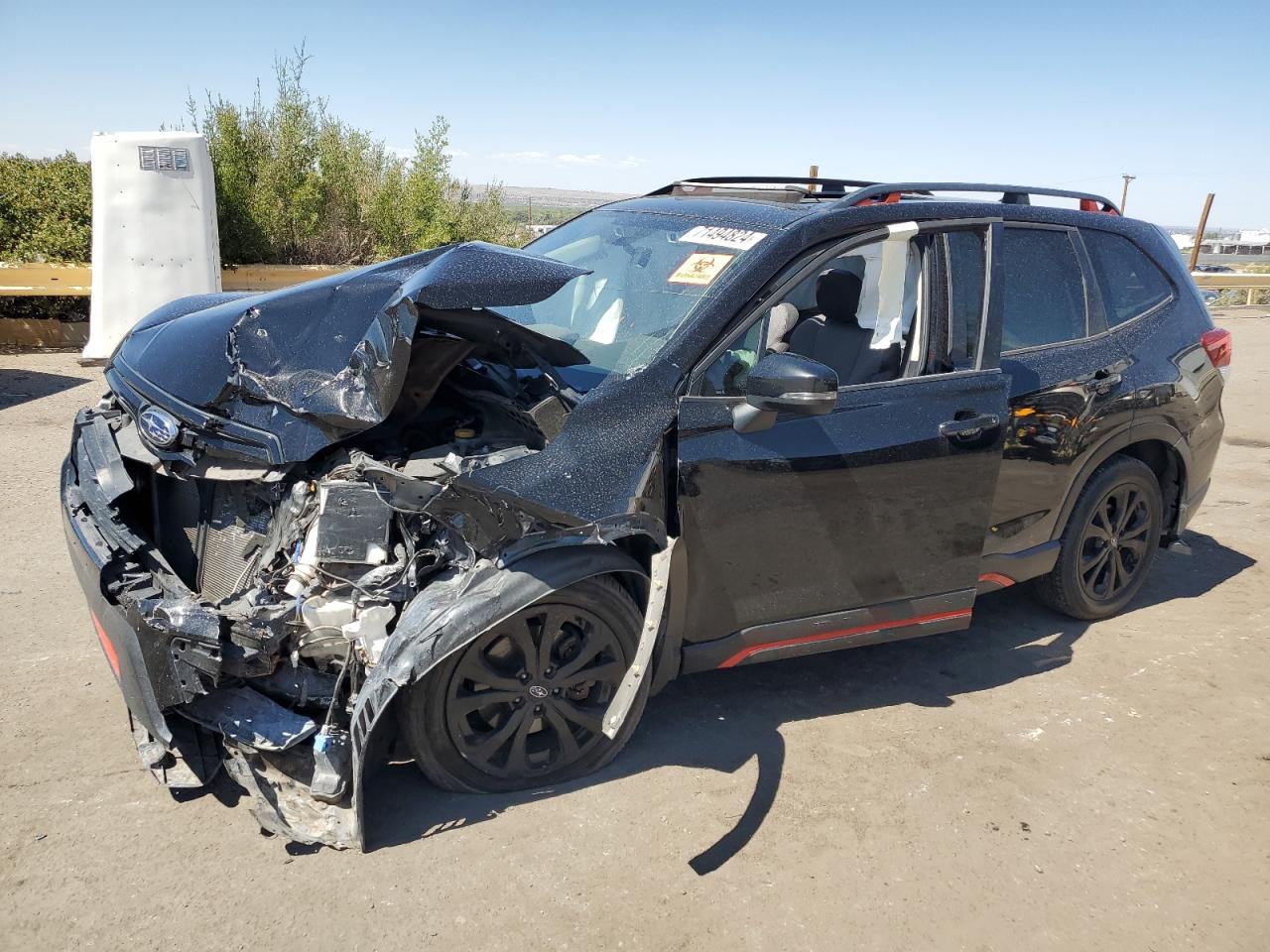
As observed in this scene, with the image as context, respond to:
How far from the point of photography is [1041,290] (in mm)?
4324

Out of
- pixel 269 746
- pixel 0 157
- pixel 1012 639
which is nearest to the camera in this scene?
pixel 269 746

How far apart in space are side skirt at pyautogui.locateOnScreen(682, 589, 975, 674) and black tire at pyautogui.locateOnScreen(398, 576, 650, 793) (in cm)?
34

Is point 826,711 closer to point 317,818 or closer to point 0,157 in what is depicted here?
point 317,818

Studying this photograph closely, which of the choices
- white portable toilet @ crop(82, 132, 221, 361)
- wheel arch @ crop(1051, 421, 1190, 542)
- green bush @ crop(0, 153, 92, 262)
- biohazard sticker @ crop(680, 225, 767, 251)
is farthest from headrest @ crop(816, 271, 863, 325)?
green bush @ crop(0, 153, 92, 262)

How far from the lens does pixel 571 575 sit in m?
3.12

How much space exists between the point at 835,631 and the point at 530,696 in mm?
1270

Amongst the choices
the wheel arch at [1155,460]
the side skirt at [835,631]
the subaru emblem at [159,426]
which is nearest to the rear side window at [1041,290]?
the wheel arch at [1155,460]

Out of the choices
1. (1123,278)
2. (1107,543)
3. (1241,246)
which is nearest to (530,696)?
(1107,543)

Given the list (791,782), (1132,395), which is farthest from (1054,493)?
(791,782)

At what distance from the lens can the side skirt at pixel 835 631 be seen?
143 inches

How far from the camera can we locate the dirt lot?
9.37 feet

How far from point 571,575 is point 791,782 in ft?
4.02

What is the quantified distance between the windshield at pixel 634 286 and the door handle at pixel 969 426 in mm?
1027

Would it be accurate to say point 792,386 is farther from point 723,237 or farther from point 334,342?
point 334,342
